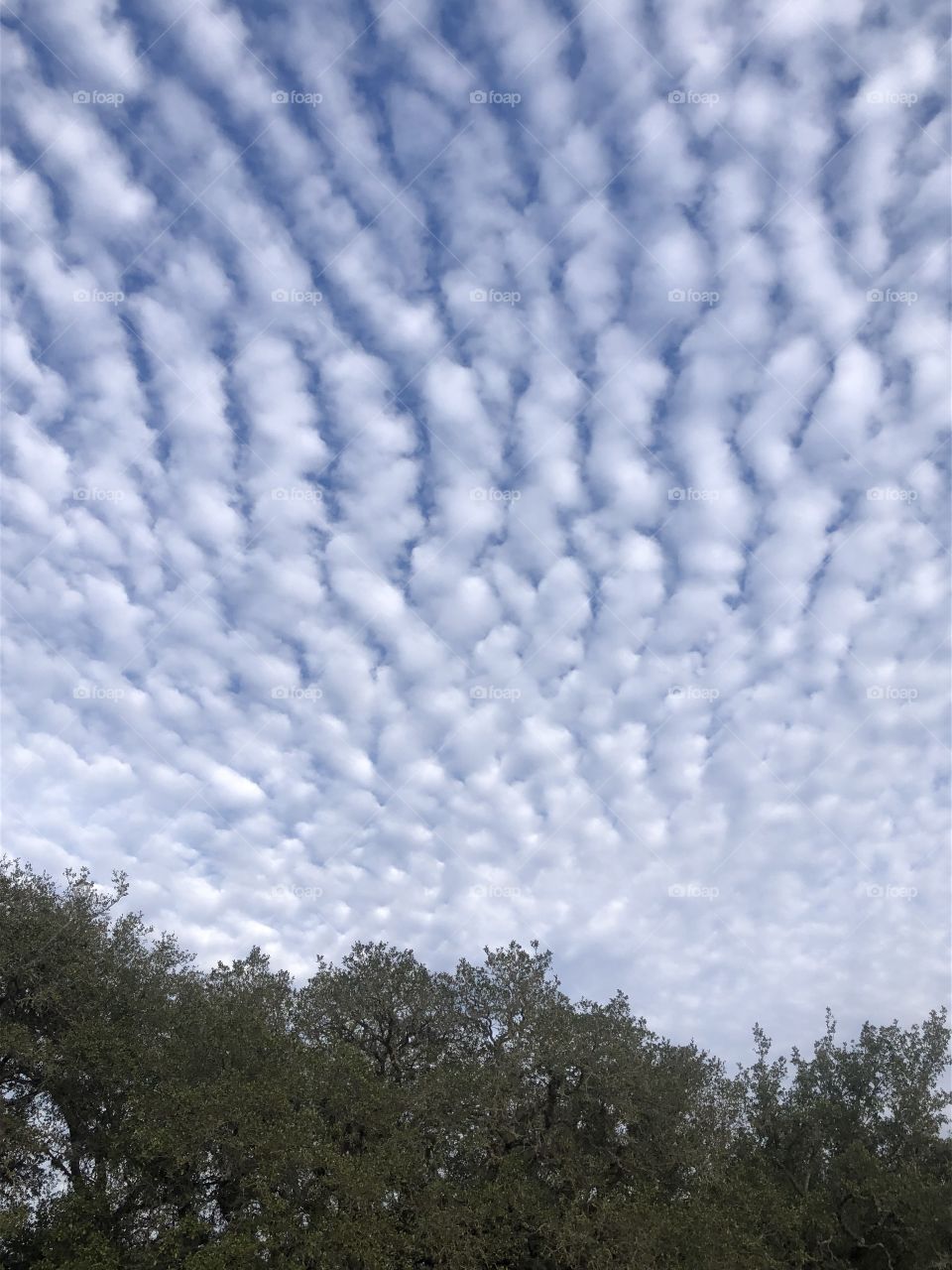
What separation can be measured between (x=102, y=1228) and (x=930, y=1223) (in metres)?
27.0

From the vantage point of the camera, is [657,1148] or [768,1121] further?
[768,1121]

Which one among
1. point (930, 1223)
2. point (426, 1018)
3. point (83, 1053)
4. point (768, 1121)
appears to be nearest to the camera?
point (83, 1053)

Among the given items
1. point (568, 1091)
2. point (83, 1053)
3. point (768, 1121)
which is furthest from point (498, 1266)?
point (768, 1121)

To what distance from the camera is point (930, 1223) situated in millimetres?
27891

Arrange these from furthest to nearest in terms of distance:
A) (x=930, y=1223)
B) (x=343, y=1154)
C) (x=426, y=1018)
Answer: (x=426, y=1018)
(x=930, y=1223)
(x=343, y=1154)

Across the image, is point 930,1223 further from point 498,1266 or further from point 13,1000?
point 13,1000

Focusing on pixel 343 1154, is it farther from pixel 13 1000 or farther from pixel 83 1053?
pixel 13 1000

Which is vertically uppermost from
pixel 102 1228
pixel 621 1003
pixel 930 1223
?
pixel 621 1003

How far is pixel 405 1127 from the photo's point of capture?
27047 mm

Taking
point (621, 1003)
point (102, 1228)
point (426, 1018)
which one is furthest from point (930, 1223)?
point (102, 1228)

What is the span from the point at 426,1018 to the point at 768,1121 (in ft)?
53.8

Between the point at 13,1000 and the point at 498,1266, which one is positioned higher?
the point at 13,1000

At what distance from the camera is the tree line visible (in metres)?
23.2

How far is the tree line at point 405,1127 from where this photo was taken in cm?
2325
